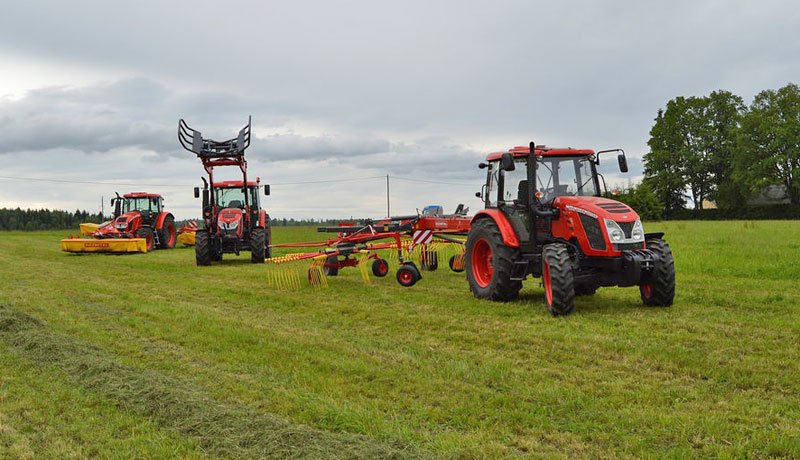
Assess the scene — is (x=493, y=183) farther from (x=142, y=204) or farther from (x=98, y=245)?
(x=142, y=204)

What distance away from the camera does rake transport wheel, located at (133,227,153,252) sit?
907 inches

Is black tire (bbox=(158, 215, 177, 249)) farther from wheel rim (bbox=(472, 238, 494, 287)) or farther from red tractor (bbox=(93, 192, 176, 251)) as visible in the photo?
wheel rim (bbox=(472, 238, 494, 287))

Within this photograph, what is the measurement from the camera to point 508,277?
8859 millimetres

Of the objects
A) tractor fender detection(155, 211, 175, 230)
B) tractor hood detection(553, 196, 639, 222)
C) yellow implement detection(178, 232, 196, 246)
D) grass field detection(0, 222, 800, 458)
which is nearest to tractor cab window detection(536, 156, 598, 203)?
tractor hood detection(553, 196, 639, 222)

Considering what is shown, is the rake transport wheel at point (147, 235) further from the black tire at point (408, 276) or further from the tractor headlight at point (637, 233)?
the tractor headlight at point (637, 233)

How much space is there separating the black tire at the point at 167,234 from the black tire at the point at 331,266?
13641 mm

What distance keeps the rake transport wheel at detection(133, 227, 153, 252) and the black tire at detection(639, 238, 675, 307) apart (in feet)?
61.0

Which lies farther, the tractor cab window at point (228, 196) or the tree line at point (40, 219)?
the tree line at point (40, 219)

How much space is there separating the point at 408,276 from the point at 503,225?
8.21ft

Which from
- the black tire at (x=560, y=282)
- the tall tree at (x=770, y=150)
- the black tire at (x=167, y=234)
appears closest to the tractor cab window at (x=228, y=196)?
the black tire at (x=167, y=234)

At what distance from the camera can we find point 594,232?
25.9ft

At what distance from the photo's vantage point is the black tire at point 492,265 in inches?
349

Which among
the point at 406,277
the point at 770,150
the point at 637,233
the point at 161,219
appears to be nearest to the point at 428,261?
the point at 406,277

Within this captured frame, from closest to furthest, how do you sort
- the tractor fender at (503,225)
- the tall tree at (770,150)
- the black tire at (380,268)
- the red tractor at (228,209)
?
the tractor fender at (503,225)
the black tire at (380,268)
the red tractor at (228,209)
the tall tree at (770,150)
